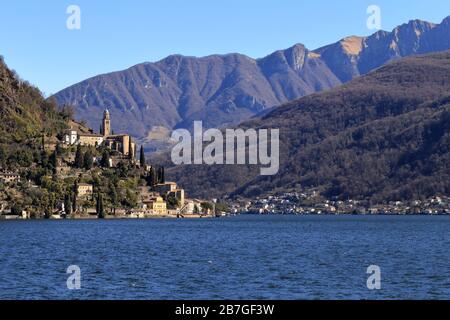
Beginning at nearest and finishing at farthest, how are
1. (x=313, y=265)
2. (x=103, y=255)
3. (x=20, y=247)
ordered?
(x=313, y=265)
(x=103, y=255)
(x=20, y=247)

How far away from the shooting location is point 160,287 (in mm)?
69000

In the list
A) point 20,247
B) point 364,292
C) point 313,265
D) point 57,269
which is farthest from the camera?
point 20,247

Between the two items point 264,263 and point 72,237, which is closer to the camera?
point 264,263
